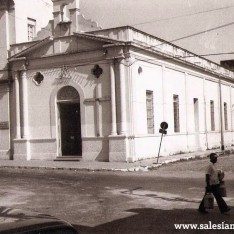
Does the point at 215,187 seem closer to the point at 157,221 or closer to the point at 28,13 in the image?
the point at 157,221

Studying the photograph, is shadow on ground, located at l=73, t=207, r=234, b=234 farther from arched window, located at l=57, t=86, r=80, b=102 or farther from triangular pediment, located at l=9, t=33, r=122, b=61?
arched window, located at l=57, t=86, r=80, b=102

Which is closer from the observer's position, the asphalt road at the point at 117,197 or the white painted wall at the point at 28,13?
the asphalt road at the point at 117,197

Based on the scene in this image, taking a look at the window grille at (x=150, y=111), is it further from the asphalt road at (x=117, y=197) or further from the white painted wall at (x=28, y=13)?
the white painted wall at (x=28, y=13)

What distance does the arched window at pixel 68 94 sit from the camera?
Answer: 2373cm

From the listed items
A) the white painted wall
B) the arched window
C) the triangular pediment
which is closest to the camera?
the triangular pediment

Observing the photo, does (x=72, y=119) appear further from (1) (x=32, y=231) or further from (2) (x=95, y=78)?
(1) (x=32, y=231)

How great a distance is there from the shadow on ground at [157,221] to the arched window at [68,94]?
14620 mm

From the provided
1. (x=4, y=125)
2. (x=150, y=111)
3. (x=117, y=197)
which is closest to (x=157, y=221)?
(x=117, y=197)

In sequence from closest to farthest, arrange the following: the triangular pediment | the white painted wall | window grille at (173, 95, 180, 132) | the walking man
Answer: the walking man < the triangular pediment < the white painted wall < window grille at (173, 95, 180, 132)

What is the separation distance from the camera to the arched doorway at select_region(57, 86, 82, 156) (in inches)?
947

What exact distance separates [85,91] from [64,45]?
2.94 metres

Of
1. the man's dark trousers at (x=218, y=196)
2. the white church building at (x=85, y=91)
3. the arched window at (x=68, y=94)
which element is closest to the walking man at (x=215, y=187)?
the man's dark trousers at (x=218, y=196)

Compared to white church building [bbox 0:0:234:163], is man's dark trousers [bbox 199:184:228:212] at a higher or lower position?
lower

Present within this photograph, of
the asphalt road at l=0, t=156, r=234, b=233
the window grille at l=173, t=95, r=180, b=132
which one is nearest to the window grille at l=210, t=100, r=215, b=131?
the window grille at l=173, t=95, r=180, b=132
